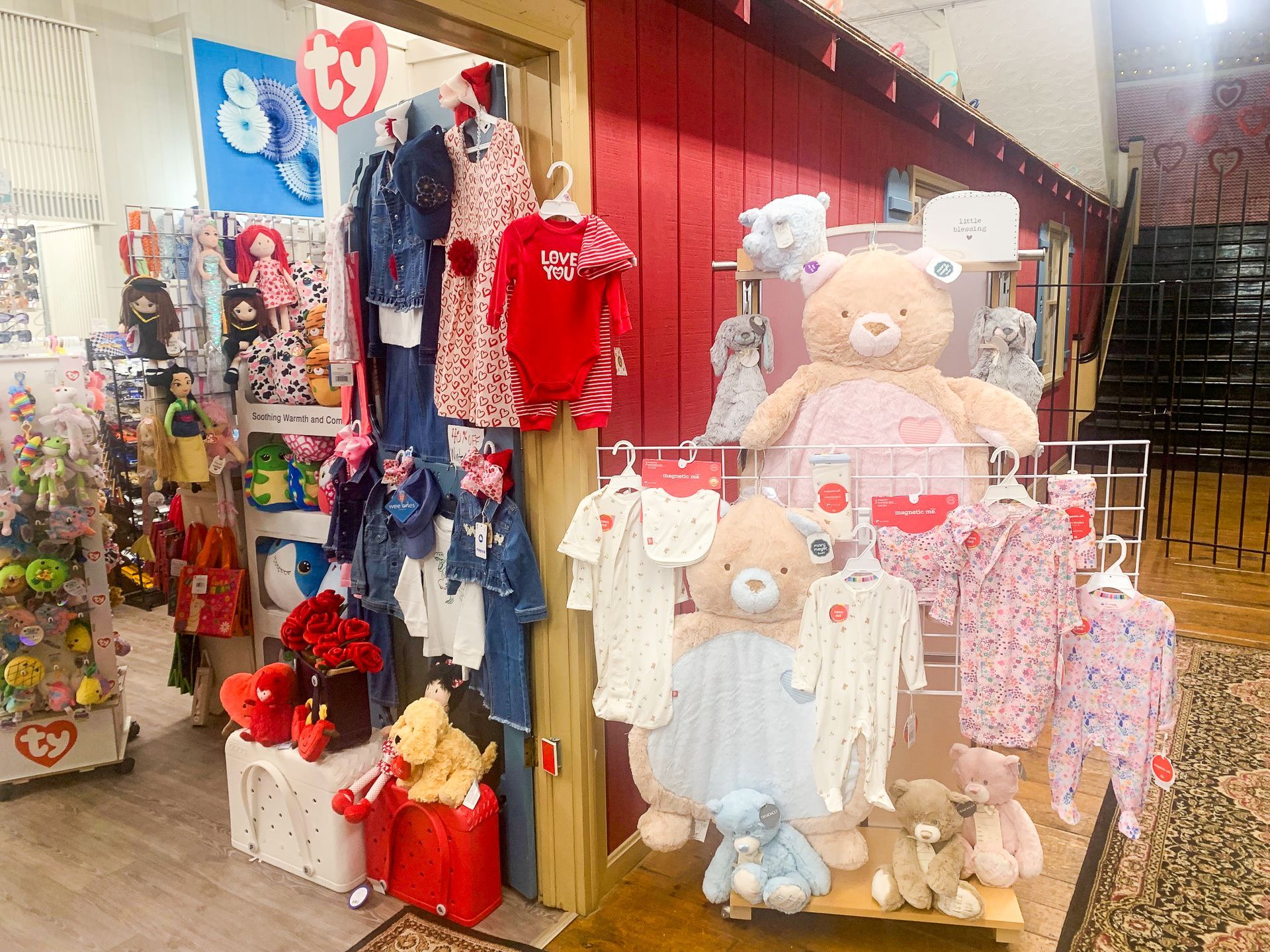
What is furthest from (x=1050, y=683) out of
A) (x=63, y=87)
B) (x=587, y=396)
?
(x=63, y=87)

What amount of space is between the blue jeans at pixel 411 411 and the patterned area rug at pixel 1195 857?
1.87 metres

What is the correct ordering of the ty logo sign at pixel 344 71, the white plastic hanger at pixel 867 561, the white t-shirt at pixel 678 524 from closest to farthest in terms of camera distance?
the white plastic hanger at pixel 867 561, the white t-shirt at pixel 678 524, the ty logo sign at pixel 344 71

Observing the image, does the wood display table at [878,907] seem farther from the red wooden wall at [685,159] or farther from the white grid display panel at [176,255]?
the white grid display panel at [176,255]

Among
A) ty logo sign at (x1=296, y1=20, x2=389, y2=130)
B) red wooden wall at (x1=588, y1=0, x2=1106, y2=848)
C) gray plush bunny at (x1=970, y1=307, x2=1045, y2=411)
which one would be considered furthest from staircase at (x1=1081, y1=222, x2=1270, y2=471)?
ty logo sign at (x1=296, y1=20, x2=389, y2=130)

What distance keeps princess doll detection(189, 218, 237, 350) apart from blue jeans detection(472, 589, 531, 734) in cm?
183

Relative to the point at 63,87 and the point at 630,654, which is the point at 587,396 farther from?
the point at 63,87

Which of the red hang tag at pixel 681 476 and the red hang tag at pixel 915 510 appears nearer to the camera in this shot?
the red hang tag at pixel 915 510

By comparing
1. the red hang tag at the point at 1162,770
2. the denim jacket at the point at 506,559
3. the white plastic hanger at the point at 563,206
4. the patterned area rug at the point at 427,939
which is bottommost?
the patterned area rug at the point at 427,939

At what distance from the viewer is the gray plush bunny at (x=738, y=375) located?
2131mm

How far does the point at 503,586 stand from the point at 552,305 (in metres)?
0.65

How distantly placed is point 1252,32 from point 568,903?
7920 mm

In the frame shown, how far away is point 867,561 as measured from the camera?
180cm

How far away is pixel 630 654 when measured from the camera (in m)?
2.00

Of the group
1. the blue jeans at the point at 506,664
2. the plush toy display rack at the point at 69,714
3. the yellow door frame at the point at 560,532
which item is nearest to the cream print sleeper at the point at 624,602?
the yellow door frame at the point at 560,532
